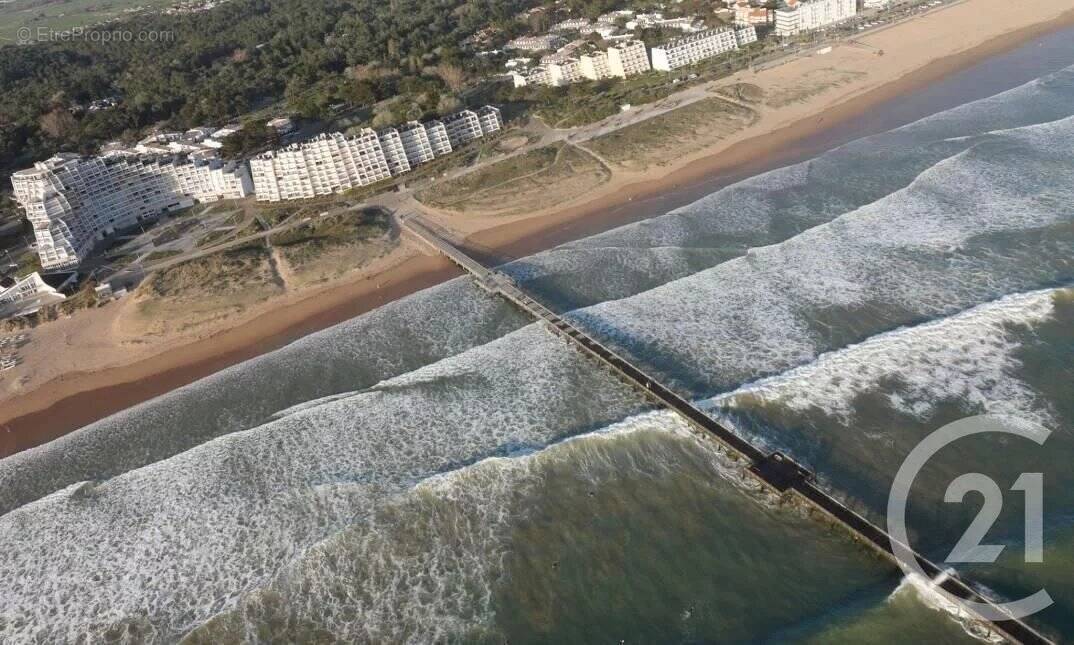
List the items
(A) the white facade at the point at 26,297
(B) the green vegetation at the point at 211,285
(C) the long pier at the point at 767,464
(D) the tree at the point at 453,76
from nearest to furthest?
(C) the long pier at the point at 767,464 → (B) the green vegetation at the point at 211,285 → (A) the white facade at the point at 26,297 → (D) the tree at the point at 453,76

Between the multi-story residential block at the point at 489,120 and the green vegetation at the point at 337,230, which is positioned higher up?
the multi-story residential block at the point at 489,120

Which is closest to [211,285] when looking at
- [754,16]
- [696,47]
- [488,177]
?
[488,177]

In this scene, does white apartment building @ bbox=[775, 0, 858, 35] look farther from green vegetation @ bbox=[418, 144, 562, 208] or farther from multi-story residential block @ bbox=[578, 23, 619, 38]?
green vegetation @ bbox=[418, 144, 562, 208]

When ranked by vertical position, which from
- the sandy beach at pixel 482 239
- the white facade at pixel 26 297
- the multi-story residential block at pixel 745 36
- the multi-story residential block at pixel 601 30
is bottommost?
the sandy beach at pixel 482 239

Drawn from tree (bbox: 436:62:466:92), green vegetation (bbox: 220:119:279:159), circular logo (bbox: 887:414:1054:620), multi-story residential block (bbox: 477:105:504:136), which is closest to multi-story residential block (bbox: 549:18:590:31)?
tree (bbox: 436:62:466:92)

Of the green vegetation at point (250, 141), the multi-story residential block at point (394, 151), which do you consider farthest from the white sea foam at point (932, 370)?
the green vegetation at point (250, 141)

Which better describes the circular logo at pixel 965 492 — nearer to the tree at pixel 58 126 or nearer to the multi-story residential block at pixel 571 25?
the multi-story residential block at pixel 571 25
